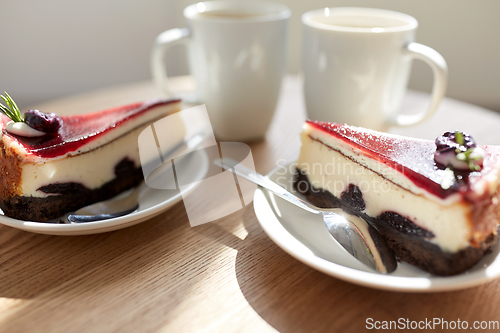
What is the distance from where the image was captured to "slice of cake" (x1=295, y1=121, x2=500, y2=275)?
683mm

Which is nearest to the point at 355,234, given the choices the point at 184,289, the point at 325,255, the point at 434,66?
the point at 325,255

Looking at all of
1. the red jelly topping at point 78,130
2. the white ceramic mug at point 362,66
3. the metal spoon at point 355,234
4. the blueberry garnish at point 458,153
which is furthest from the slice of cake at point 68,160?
the blueberry garnish at point 458,153

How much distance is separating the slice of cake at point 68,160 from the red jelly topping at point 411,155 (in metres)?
0.49

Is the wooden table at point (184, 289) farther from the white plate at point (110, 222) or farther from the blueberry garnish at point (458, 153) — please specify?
the blueberry garnish at point (458, 153)

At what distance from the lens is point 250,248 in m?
0.82

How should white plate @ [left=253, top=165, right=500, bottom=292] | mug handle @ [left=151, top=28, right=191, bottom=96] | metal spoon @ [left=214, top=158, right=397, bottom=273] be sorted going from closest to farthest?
1. white plate @ [left=253, top=165, right=500, bottom=292]
2. metal spoon @ [left=214, top=158, right=397, bottom=273]
3. mug handle @ [left=151, top=28, right=191, bottom=96]

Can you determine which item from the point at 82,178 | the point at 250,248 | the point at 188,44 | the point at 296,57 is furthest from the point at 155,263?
the point at 296,57

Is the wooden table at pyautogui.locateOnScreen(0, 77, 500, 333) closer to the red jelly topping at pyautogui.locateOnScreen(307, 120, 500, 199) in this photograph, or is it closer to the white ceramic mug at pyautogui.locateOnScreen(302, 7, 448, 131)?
the red jelly topping at pyautogui.locateOnScreen(307, 120, 500, 199)

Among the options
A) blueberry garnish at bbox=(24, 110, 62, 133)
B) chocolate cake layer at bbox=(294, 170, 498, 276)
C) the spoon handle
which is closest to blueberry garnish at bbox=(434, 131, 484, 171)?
chocolate cake layer at bbox=(294, 170, 498, 276)

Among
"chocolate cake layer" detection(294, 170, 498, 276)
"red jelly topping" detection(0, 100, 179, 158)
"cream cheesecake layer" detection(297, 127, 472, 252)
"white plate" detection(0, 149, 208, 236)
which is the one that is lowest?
"chocolate cake layer" detection(294, 170, 498, 276)

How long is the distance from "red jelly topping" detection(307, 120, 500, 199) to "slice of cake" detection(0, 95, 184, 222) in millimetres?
491

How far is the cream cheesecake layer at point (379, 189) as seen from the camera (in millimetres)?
689

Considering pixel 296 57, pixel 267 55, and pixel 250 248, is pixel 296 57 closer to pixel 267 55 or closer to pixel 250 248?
pixel 267 55

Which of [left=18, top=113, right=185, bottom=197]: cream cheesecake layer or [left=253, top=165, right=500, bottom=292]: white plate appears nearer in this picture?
[left=253, top=165, right=500, bottom=292]: white plate
